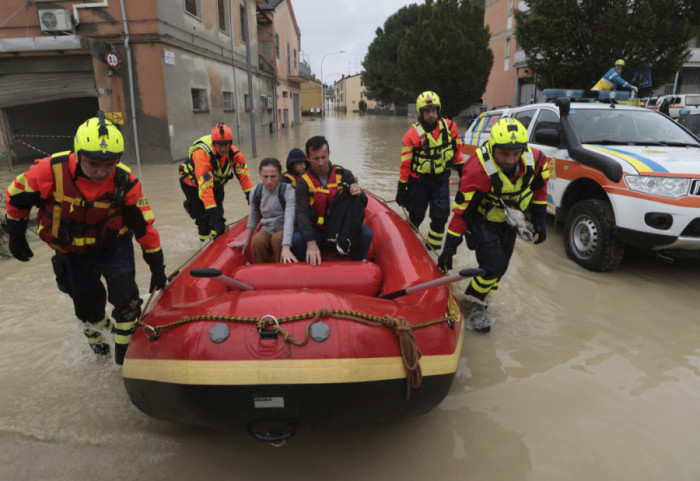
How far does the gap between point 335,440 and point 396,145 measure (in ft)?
53.4

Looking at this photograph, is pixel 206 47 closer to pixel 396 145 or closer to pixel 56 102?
pixel 56 102

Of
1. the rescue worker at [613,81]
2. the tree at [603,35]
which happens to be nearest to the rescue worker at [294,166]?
the rescue worker at [613,81]

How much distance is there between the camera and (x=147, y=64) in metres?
11.4

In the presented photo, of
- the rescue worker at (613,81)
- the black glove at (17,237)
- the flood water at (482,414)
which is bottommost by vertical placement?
the flood water at (482,414)

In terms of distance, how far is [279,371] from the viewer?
201 cm

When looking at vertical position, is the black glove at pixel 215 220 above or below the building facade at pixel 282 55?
below

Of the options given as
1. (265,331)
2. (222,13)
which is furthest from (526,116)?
(222,13)

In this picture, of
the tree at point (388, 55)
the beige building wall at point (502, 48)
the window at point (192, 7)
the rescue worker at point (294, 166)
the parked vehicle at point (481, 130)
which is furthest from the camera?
the tree at point (388, 55)

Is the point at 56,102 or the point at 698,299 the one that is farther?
the point at 56,102

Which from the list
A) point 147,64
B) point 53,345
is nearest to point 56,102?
point 147,64

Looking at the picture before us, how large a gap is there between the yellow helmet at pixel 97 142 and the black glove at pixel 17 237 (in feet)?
1.99

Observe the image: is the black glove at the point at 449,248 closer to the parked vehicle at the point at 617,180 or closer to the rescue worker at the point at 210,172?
the parked vehicle at the point at 617,180

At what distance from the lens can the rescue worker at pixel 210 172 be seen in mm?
4438

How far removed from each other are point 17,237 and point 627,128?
5865 millimetres
